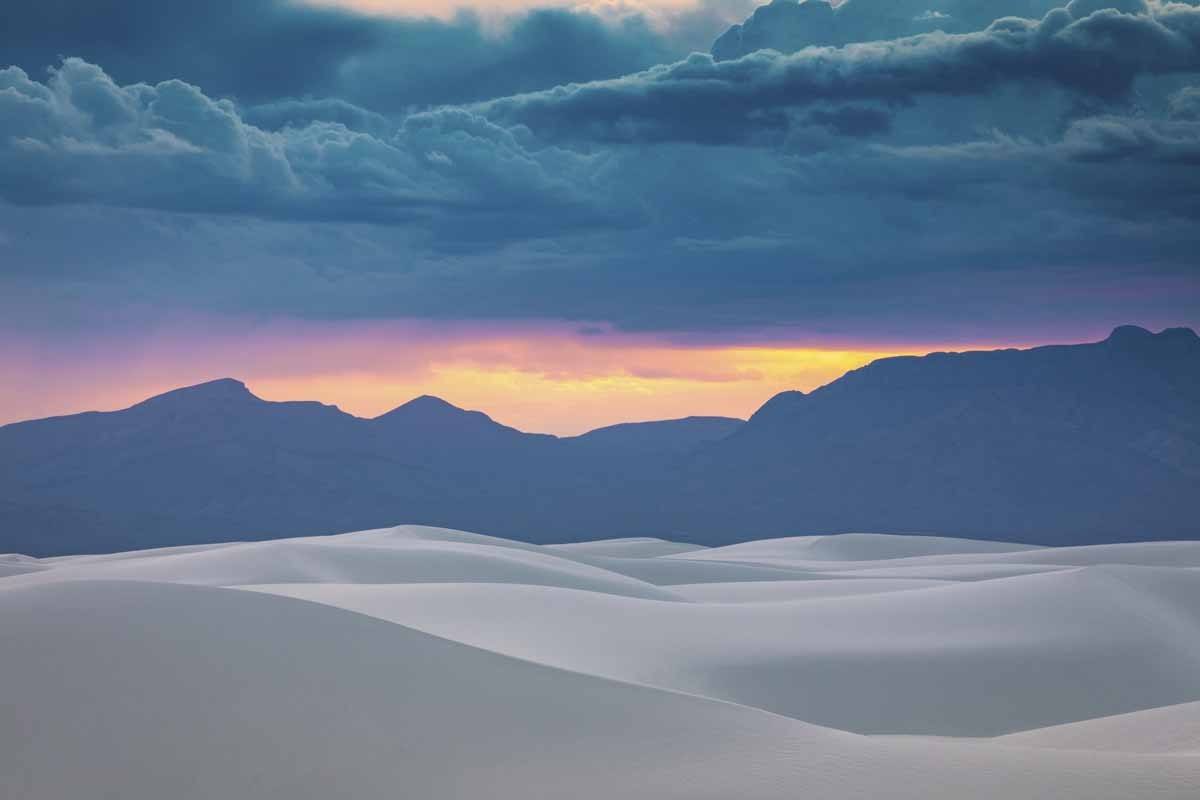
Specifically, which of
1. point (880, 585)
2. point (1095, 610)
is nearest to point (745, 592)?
point (880, 585)

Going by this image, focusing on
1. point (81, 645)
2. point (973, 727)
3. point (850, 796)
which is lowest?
point (973, 727)

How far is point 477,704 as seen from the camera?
1537 cm

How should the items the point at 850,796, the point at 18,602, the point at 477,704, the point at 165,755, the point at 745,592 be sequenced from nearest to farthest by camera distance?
1. the point at 850,796
2. the point at 165,755
3. the point at 477,704
4. the point at 18,602
5. the point at 745,592

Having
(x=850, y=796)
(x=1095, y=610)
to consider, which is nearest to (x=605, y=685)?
(x=850, y=796)

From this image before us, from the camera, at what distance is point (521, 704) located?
15.5 m

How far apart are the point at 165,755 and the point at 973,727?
681 inches

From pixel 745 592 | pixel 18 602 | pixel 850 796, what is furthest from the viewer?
pixel 745 592

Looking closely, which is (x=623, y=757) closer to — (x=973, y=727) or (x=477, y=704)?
(x=477, y=704)

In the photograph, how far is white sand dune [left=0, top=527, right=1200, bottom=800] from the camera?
12.5 m

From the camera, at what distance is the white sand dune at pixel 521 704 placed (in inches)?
491

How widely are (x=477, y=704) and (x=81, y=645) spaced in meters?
4.68

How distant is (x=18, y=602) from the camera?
16.9m

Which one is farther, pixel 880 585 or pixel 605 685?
pixel 880 585

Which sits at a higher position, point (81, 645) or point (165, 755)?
point (81, 645)
